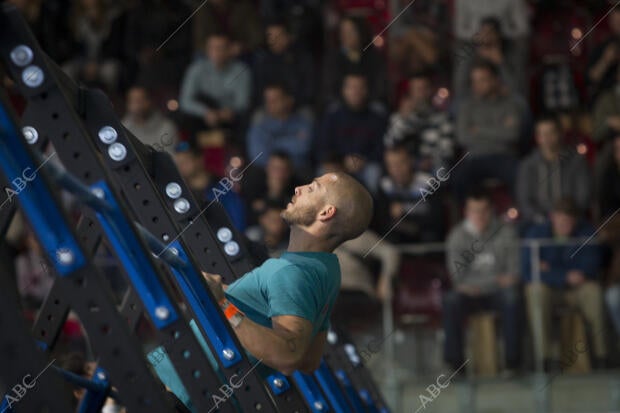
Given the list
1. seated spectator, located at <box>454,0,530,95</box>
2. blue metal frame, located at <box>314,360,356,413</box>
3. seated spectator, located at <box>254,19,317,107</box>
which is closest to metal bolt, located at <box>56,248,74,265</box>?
blue metal frame, located at <box>314,360,356,413</box>

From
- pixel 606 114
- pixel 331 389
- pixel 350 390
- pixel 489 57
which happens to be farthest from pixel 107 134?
pixel 606 114

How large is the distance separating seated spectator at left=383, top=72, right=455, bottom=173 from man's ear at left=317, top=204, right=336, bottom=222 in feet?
23.6

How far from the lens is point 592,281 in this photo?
9.73 meters

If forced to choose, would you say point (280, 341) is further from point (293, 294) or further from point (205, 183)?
point (205, 183)

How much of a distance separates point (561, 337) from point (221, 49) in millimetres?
4832

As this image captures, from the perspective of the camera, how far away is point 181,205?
15.3ft

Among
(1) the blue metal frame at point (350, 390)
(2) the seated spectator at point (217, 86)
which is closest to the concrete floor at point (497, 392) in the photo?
(1) the blue metal frame at point (350, 390)

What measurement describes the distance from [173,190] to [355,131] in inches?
274

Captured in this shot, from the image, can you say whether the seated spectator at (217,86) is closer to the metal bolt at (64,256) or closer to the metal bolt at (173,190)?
the metal bolt at (173,190)

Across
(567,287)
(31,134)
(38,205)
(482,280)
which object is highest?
(31,134)

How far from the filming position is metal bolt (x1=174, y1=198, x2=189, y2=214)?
4664mm

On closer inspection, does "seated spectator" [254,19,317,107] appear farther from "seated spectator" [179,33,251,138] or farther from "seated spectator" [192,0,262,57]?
"seated spectator" [192,0,262,57]

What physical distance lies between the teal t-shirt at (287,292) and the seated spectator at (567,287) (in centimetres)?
557

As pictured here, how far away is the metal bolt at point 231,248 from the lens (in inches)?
196
